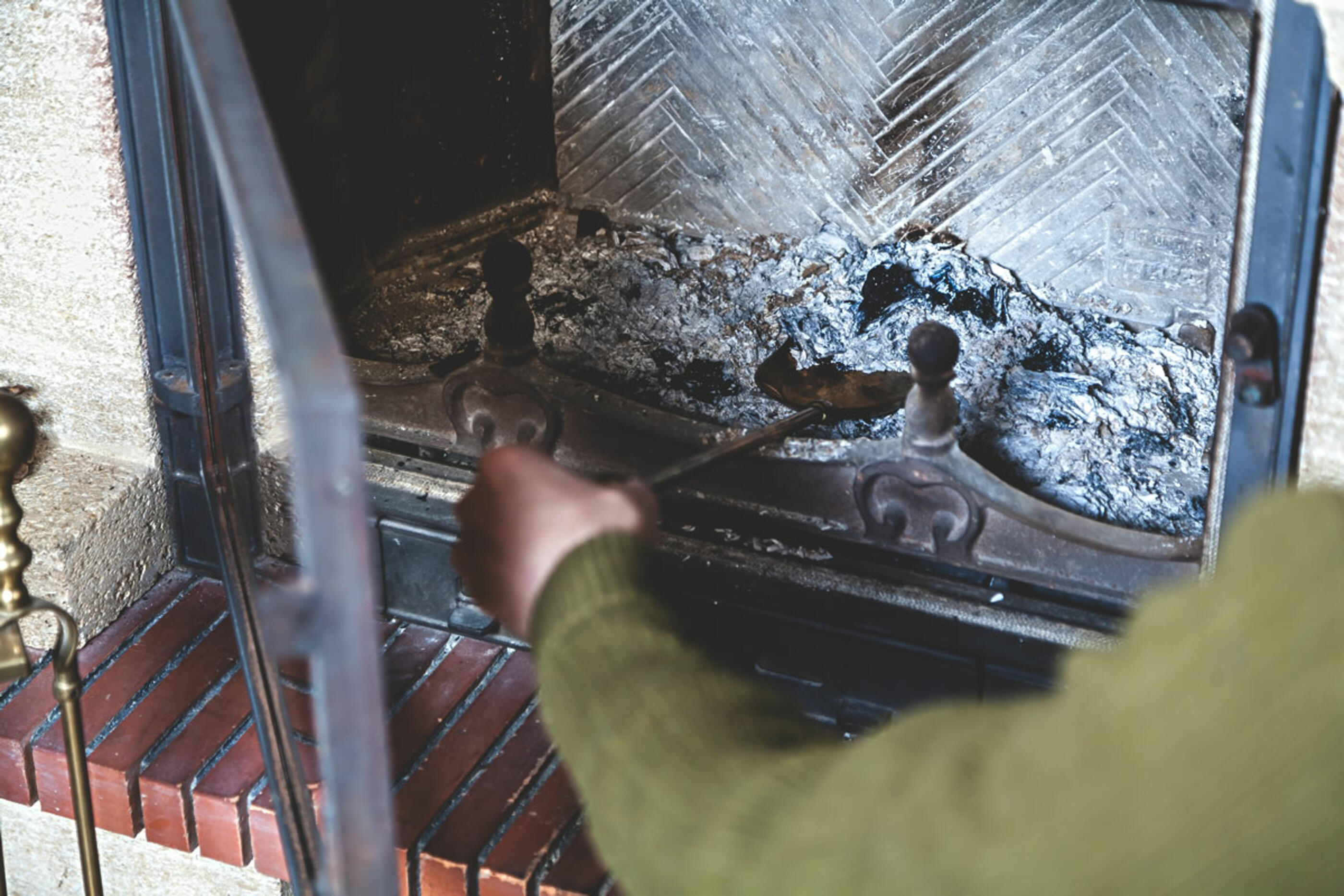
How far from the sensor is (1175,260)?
5.26ft

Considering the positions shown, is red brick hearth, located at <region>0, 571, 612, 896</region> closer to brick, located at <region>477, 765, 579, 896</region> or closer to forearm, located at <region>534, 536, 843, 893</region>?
brick, located at <region>477, 765, 579, 896</region>

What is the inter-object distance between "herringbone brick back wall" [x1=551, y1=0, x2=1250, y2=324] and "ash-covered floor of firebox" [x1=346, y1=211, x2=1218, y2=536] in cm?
4

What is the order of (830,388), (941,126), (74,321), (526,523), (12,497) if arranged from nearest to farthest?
(526,523)
(12,497)
(74,321)
(830,388)
(941,126)

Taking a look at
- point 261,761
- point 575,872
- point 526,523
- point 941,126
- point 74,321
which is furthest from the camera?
point 941,126

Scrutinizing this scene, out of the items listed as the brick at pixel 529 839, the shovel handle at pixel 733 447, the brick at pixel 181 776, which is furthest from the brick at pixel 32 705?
the shovel handle at pixel 733 447

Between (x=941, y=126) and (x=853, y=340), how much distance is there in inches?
10.8

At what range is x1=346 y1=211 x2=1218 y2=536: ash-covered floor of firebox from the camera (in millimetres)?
1449

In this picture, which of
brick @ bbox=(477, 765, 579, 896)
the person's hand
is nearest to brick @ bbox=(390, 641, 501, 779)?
brick @ bbox=(477, 765, 579, 896)

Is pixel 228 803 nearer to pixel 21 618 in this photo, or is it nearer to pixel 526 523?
pixel 21 618

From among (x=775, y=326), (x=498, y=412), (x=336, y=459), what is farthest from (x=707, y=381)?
(x=336, y=459)

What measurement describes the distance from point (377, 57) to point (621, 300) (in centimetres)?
37

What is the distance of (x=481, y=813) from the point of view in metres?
1.25

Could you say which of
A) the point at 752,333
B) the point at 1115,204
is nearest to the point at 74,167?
the point at 752,333

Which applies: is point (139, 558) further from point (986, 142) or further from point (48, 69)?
point (986, 142)
